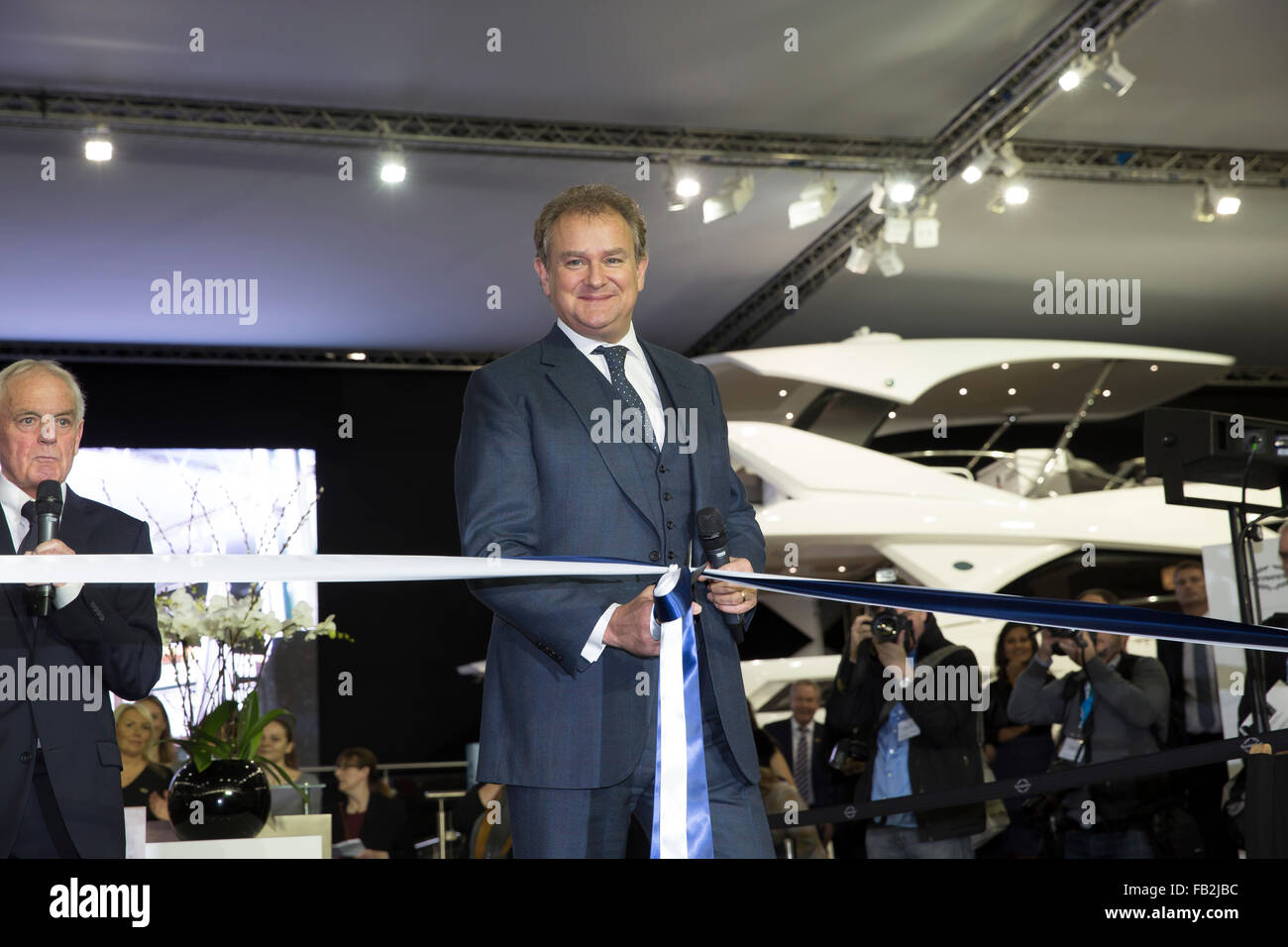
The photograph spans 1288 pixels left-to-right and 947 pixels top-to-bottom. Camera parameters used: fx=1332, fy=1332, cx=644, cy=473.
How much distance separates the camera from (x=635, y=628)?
69.2 inches

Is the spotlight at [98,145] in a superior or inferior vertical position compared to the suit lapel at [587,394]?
superior

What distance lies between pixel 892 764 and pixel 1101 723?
0.74 meters

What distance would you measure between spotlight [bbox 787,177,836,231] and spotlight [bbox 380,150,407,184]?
203cm

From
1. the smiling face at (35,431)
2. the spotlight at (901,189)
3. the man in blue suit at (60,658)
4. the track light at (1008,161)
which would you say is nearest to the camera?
the man in blue suit at (60,658)

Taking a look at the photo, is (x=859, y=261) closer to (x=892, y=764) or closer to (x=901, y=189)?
(x=901, y=189)

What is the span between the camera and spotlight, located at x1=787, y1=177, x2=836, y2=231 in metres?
7.06

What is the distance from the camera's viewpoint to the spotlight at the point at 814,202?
706 centimetres

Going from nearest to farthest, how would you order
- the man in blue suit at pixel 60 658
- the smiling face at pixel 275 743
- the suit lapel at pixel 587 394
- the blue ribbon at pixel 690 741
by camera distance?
the blue ribbon at pixel 690 741
the suit lapel at pixel 587 394
the man in blue suit at pixel 60 658
the smiling face at pixel 275 743

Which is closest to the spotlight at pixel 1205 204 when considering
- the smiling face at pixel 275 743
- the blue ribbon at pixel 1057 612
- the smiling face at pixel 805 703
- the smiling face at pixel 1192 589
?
the smiling face at pixel 1192 589

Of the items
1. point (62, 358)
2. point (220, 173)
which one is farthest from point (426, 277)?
point (62, 358)

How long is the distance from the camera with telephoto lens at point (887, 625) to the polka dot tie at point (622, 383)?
2.73 m

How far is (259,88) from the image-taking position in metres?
6.29

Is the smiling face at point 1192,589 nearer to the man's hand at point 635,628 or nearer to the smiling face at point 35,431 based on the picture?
the man's hand at point 635,628
